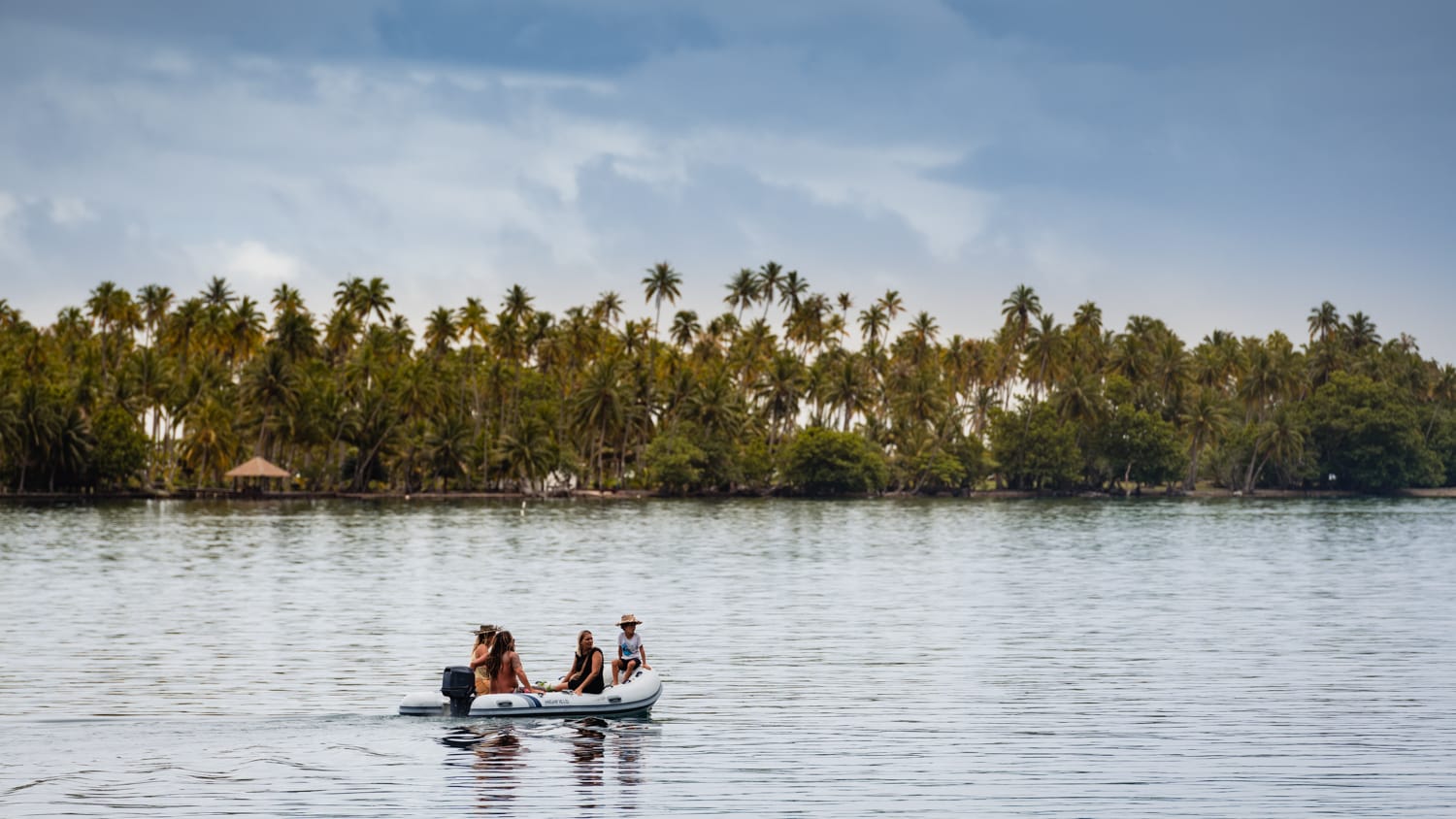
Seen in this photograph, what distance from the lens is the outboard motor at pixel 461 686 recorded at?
2653 cm

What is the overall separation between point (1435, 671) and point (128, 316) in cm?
18884

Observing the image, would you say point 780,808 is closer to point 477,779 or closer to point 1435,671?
point 477,779

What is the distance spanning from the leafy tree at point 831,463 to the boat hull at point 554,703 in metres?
158

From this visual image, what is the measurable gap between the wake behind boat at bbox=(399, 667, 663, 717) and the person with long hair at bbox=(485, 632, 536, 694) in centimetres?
33

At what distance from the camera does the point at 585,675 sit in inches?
1079

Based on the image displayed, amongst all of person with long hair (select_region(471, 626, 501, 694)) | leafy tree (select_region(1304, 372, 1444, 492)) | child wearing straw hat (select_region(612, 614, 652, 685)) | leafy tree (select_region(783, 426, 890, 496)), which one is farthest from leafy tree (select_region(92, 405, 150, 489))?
leafy tree (select_region(1304, 372, 1444, 492))

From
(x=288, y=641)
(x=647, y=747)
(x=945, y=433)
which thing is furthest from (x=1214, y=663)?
(x=945, y=433)

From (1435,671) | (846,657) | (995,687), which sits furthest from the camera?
(846,657)

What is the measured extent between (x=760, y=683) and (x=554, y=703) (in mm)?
7496

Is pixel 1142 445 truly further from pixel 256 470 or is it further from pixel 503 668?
pixel 503 668

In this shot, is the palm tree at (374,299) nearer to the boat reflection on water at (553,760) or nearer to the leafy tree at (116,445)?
the leafy tree at (116,445)

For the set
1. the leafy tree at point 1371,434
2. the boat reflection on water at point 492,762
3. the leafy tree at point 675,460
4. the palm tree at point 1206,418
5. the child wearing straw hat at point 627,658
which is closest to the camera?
the boat reflection on water at point 492,762

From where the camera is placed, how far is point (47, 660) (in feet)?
121

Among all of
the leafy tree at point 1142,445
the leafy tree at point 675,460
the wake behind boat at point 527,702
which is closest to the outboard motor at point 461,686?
the wake behind boat at point 527,702
